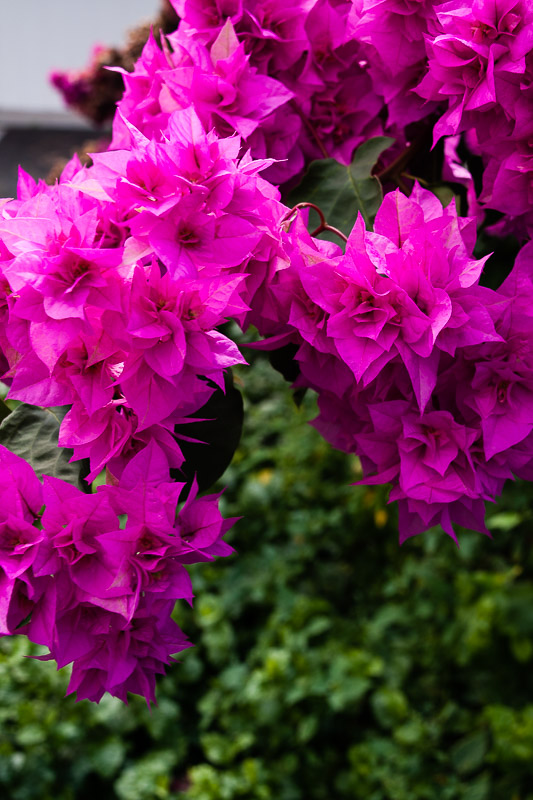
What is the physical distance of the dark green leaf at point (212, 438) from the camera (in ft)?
1.71

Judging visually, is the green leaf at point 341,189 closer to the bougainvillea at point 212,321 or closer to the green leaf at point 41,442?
the bougainvillea at point 212,321

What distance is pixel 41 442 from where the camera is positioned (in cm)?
51

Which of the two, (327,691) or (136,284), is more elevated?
(136,284)

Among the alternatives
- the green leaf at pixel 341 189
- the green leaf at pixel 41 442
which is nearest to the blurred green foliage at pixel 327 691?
the green leaf at pixel 341 189

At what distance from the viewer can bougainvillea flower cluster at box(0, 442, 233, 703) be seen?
434 millimetres

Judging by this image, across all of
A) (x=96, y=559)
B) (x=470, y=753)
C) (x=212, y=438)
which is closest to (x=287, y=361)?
(x=212, y=438)

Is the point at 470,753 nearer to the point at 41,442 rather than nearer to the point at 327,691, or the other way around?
the point at 327,691

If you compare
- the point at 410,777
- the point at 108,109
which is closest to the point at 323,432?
the point at 410,777

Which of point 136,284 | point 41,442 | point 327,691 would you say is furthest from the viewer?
point 327,691

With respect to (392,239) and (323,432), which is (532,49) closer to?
(392,239)

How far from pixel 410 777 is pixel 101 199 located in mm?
1431

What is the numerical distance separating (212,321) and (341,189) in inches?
8.1

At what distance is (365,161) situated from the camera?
0.58 metres

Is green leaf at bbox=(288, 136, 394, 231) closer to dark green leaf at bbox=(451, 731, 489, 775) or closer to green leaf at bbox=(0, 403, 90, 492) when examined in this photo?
green leaf at bbox=(0, 403, 90, 492)
